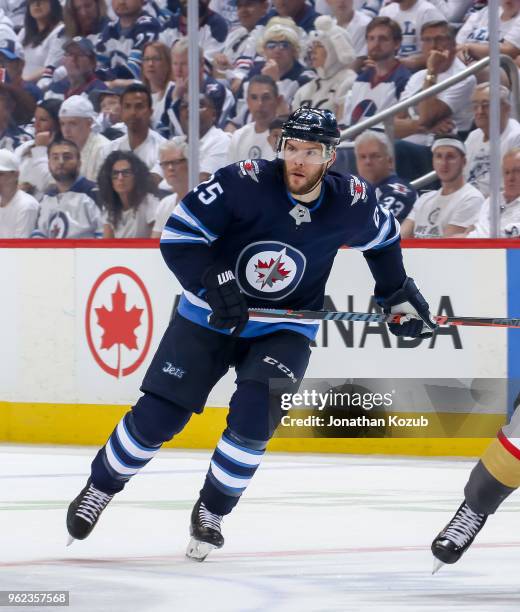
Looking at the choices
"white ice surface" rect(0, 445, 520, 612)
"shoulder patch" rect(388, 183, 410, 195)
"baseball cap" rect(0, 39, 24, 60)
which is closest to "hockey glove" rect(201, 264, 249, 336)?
"white ice surface" rect(0, 445, 520, 612)

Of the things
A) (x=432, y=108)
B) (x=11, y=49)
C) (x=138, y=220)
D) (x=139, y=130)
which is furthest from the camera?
(x=11, y=49)

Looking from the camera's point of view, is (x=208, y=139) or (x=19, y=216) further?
(x=19, y=216)

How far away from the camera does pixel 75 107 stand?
319 inches

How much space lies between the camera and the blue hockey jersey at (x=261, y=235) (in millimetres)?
3764

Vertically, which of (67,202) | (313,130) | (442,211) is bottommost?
(67,202)

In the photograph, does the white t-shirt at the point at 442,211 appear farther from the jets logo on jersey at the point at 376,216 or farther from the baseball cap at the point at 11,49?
the baseball cap at the point at 11,49

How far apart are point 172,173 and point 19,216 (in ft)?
3.91

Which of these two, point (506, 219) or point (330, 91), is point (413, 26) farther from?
point (506, 219)

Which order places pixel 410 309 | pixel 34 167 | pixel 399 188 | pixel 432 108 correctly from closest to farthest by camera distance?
1. pixel 410 309
2. pixel 399 188
3. pixel 432 108
4. pixel 34 167

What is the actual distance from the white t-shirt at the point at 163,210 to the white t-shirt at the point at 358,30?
1179 mm

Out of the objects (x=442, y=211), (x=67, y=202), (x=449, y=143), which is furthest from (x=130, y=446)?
(x=67, y=202)

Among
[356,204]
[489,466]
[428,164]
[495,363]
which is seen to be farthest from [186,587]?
[428,164]

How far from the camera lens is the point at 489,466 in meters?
3.23

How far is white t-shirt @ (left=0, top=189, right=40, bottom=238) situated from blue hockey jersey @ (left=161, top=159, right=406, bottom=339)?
4.20m
